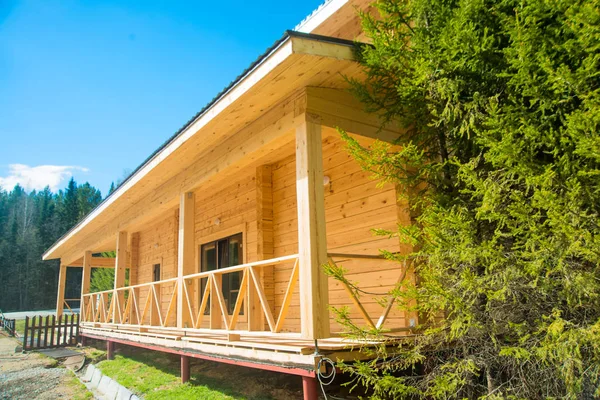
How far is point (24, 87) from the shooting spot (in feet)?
318

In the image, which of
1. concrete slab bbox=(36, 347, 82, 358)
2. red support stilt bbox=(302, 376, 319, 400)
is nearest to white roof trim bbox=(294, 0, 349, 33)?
red support stilt bbox=(302, 376, 319, 400)

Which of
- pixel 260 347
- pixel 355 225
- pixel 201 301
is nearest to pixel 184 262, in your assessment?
pixel 355 225

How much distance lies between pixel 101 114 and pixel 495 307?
86.6 m

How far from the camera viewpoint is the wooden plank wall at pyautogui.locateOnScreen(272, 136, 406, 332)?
5902 millimetres

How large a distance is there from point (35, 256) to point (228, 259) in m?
51.9

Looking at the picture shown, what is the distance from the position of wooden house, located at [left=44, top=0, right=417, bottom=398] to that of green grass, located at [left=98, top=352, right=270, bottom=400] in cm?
45

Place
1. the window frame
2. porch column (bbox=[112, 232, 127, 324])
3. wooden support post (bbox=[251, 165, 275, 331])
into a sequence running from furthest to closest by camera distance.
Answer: porch column (bbox=[112, 232, 127, 324]), the window frame, wooden support post (bbox=[251, 165, 275, 331])

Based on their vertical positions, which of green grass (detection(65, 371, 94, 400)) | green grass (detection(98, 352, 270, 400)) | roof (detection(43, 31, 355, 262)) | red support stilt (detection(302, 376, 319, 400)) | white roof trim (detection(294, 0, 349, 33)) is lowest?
green grass (detection(65, 371, 94, 400))

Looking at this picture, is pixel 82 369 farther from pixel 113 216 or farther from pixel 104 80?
pixel 104 80

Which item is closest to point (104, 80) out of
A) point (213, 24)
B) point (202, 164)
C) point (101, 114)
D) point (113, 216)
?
point (101, 114)

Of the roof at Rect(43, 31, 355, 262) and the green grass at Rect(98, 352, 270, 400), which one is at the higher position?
the roof at Rect(43, 31, 355, 262)

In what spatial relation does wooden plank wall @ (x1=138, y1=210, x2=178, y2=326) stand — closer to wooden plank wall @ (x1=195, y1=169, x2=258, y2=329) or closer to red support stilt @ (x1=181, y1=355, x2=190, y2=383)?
wooden plank wall @ (x1=195, y1=169, x2=258, y2=329)

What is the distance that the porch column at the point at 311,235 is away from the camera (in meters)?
4.29

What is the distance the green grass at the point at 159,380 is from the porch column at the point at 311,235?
195cm
